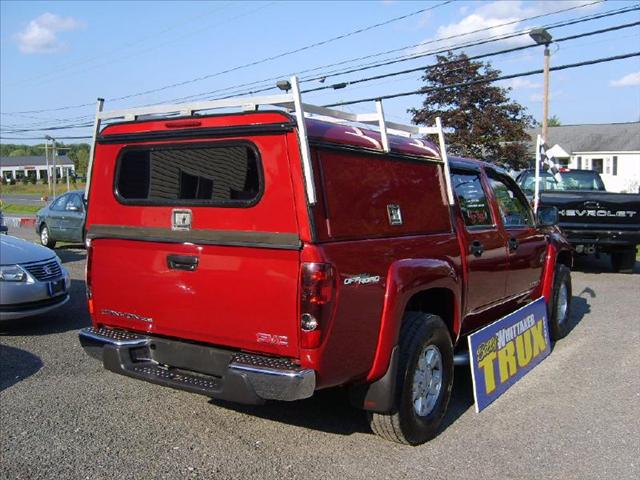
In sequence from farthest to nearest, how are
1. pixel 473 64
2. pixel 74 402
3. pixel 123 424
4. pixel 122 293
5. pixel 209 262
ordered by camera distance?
pixel 473 64 → pixel 74 402 → pixel 123 424 → pixel 122 293 → pixel 209 262

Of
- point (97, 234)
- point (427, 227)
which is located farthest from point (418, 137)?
point (97, 234)

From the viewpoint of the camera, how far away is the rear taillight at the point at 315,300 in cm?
328

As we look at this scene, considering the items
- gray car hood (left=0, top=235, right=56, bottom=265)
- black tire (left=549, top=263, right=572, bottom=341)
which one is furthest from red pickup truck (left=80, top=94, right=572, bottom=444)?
gray car hood (left=0, top=235, right=56, bottom=265)

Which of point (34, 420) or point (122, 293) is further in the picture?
point (34, 420)

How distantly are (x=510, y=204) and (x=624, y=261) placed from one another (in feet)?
23.7

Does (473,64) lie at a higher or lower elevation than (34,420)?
higher

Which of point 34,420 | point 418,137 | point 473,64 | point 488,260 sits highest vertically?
point 473,64

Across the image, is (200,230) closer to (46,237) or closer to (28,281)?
(28,281)

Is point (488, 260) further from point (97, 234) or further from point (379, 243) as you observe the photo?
point (97, 234)

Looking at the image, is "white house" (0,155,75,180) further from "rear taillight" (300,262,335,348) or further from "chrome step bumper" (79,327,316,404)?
"rear taillight" (300,262,335,348)

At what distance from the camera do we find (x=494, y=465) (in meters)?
3.81

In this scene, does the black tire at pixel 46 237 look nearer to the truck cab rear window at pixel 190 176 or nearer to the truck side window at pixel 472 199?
the truck cab rear window at pixel 190 176

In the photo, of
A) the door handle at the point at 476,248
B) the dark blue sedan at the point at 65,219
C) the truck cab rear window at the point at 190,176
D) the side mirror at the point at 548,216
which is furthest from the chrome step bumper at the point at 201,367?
the dark blue sedan at the point at 65,219

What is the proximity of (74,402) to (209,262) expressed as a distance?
1.98m
